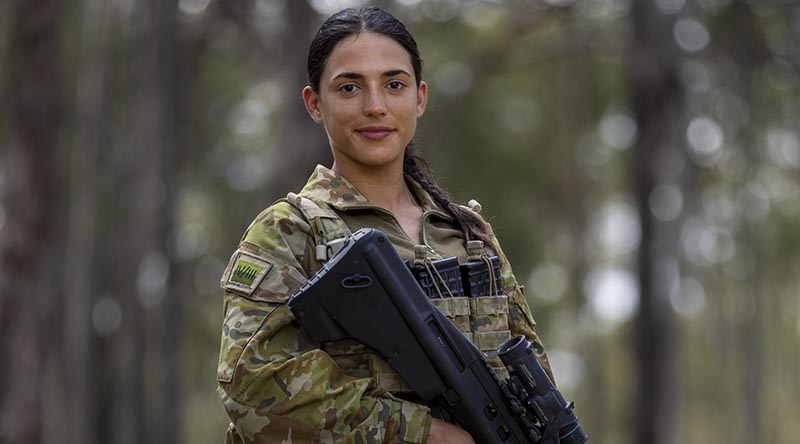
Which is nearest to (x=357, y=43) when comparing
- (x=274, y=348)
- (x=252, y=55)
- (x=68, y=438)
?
(x=274, y=348)

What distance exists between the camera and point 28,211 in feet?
36.2

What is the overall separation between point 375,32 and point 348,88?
16 cm

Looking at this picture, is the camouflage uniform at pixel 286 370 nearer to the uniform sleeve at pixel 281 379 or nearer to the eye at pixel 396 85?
the uniform sleeve at pixel 281 379

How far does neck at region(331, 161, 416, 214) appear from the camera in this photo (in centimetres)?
316

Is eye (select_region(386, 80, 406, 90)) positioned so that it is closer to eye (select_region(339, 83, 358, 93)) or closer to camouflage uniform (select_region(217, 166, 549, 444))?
eye (select_region(339, 83, 358, 93))

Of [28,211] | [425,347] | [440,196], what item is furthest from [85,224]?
[425,347]

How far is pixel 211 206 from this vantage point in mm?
26594

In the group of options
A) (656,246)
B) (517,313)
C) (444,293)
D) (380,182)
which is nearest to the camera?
(444,293)

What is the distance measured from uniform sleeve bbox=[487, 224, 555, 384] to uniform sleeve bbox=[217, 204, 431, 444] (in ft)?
1.65

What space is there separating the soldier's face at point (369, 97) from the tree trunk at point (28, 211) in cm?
831

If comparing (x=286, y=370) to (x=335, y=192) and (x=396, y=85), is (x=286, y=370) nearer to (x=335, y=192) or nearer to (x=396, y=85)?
(x=335, y=192)

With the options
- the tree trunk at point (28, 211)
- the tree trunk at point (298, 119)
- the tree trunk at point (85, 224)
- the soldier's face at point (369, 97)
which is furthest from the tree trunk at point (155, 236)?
the soldier's face at point (369, 97)

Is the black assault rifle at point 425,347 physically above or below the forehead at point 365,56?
below

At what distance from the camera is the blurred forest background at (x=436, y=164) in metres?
11.3
